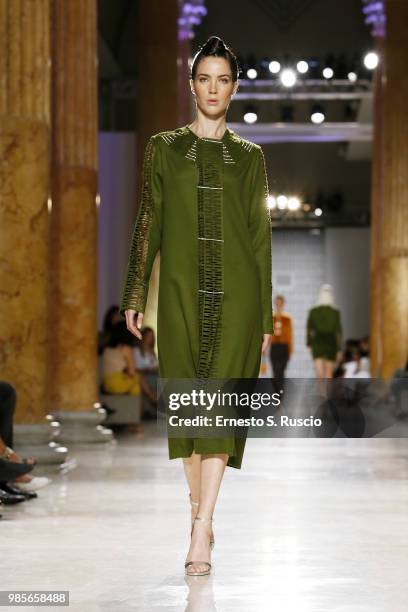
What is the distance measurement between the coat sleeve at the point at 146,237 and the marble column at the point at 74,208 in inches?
259

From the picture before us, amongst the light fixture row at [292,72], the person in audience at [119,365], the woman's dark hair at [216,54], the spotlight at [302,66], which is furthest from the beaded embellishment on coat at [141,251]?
the spotlight at [302,66]

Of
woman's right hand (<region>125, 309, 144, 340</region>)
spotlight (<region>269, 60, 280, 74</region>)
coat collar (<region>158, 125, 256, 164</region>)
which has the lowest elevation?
woman's right hand (<region>125, 309, 144, 340</region>)

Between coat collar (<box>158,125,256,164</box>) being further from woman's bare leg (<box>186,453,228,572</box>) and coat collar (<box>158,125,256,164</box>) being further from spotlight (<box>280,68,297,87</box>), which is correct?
spotlight (<box>280,68,297,87</box>)

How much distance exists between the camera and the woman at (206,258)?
413cm

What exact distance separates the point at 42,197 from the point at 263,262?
12.8 feet

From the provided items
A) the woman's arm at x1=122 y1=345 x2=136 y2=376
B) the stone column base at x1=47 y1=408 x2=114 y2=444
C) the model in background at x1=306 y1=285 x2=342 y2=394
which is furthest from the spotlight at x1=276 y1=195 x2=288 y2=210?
the stone column base at x1=47 y1=408 x2=114 y2=444

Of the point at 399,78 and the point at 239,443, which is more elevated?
the point at 399,78

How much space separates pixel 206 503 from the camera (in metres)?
4.14

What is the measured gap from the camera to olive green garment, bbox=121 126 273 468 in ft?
13.5

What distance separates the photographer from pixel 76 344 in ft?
35.7

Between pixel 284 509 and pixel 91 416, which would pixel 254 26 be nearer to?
pixel 91 416

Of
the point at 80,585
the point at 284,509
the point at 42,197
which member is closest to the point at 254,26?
the point at 42,197

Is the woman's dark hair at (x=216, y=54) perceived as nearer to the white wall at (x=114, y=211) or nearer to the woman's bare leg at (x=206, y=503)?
the woman's bare leg at (x=206, y=503)

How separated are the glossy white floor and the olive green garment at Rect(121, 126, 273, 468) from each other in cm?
44
